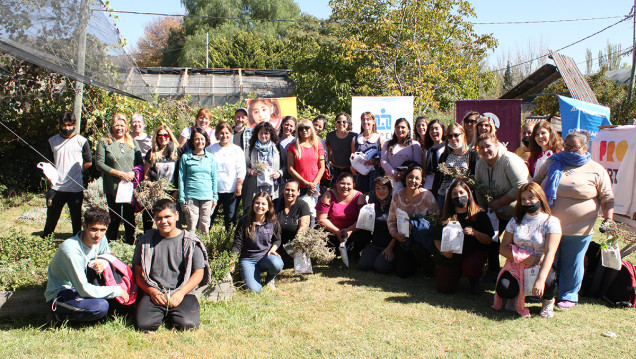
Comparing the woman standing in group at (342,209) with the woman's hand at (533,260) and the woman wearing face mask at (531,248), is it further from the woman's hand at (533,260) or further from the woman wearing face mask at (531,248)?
the woman's hand at (533,260)

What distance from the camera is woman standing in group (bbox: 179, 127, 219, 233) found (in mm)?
6066

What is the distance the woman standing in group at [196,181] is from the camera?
607cm

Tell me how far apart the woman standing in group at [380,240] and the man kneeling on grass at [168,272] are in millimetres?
2223

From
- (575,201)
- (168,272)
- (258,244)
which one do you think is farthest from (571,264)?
(168,272)

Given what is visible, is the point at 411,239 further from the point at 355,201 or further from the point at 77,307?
the point at 77,307

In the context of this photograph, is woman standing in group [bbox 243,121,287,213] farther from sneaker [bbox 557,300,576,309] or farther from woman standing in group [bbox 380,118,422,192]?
sneaker [bbox 557,300,576,309]

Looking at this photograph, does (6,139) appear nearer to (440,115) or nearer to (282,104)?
(282,104)

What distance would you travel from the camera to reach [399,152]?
6.51m

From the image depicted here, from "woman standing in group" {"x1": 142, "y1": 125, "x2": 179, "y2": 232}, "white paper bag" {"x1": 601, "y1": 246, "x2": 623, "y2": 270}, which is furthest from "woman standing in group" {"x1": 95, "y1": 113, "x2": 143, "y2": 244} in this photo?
"white paper bag" {"x1": 601, "y1": 246, "x2": 623, "y2": 270}

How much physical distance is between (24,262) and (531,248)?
4.92 meters

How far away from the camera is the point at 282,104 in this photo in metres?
9.88

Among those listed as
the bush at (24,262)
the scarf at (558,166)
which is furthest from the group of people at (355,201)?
the bush at (24,262)

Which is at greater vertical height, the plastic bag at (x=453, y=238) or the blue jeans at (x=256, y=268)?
the plastic bag at (x=453, y=238)

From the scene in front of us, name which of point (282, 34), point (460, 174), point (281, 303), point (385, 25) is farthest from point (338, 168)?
point (282, 34)
